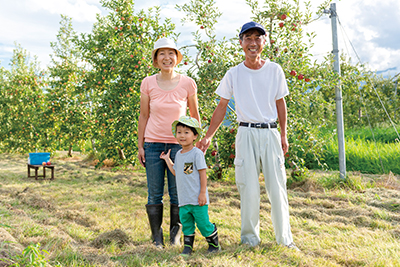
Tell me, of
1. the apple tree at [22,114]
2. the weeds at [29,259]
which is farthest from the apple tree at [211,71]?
the apple tree at [22,114]

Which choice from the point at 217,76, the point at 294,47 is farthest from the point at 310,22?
the point at 217,76

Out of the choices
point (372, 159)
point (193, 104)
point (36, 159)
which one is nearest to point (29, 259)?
point (193, 104)

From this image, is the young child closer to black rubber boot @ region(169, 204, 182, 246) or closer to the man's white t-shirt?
black rubber boot @ region(169, 204, 182, 246)

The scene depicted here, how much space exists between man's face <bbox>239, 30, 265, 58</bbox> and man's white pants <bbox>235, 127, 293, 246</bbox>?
63 cm

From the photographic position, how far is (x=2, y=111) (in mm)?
13031

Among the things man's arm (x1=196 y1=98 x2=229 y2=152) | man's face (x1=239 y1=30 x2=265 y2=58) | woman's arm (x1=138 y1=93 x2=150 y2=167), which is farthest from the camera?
woman's arm (x1=138 y1=93 x2=150 y2=167)

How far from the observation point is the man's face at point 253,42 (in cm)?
276

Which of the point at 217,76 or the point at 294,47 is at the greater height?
the point at 294,47

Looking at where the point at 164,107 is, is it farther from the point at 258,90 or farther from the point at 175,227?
the point at 175,227

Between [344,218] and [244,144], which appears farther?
[344,218]

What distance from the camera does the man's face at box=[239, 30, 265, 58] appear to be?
9.05ft

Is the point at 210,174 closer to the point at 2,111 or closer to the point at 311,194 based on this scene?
the point at 311,194

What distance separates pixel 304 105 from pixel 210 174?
2.45 m

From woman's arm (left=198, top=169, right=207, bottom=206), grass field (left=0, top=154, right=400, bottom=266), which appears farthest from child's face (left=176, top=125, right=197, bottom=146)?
grass field (left=0, top=154, right=400, bottom=266)
